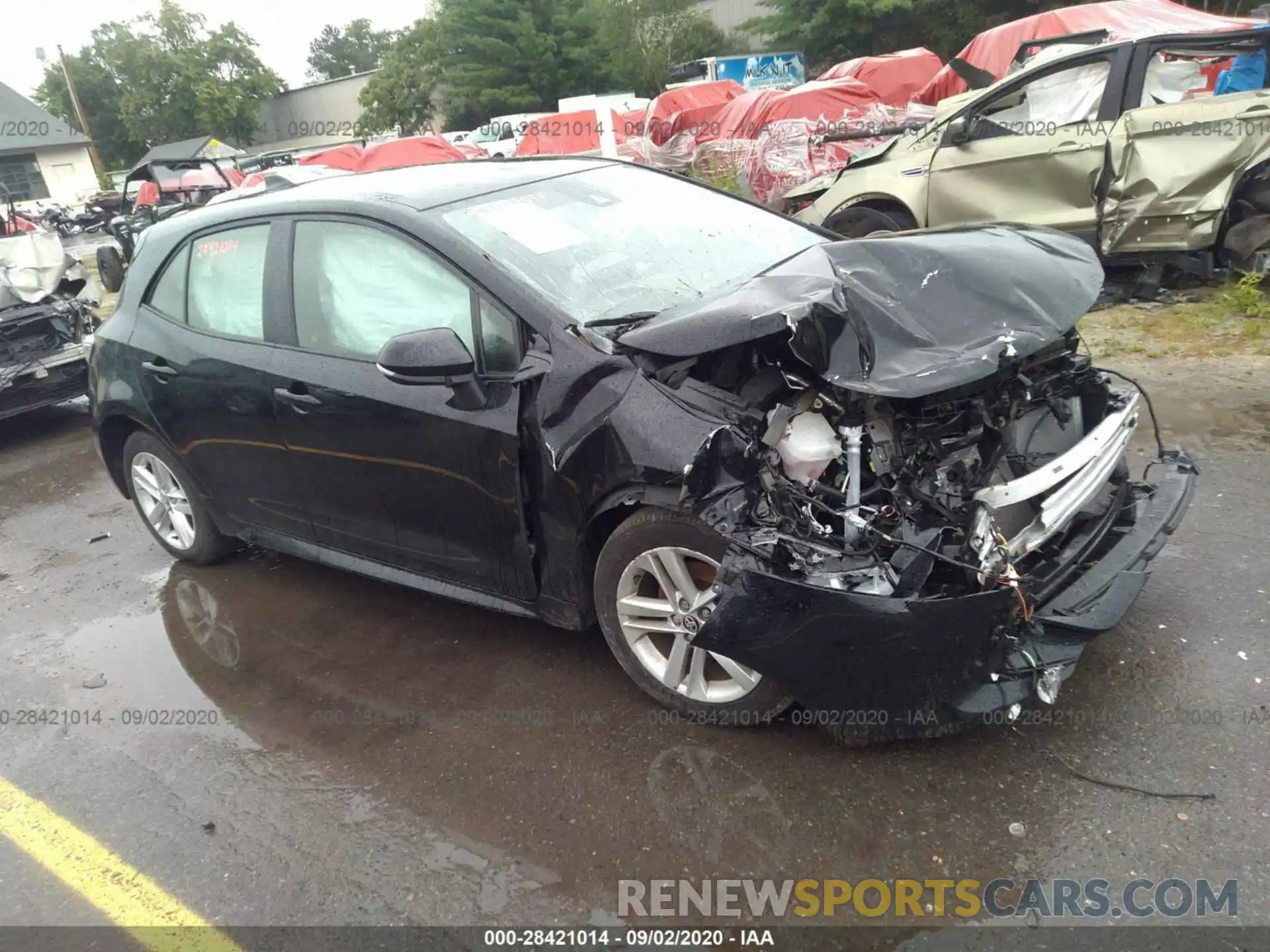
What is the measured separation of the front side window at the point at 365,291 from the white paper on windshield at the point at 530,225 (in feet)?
0.99

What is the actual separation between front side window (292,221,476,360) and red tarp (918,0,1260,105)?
912 cm

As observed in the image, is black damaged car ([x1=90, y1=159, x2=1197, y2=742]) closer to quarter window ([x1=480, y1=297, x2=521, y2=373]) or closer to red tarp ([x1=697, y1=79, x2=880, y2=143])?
quarter window ([x1=480, y1=297, x2=521, y2=373])

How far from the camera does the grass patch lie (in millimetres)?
5789

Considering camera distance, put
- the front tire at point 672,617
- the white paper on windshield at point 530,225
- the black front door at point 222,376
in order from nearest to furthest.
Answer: the front tire at point 672,617
the white paper on windshield at point 530,225
the black front door at point 222,376

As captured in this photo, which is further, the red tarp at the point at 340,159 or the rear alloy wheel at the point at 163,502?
the red tarp at the point at 340,159

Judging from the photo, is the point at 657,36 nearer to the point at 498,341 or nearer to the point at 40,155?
the point at 40,155

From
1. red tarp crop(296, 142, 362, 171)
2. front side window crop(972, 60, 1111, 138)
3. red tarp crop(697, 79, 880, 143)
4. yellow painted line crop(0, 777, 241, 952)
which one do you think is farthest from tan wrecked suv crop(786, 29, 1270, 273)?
red tarp crop(296, 142, 362, 171)

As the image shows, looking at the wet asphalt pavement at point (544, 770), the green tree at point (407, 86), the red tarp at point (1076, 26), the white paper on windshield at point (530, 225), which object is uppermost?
the green tree at point (407, 86)

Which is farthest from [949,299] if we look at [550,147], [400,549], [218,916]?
[550,147]

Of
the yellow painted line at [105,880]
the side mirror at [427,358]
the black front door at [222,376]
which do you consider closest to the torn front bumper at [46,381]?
the black front door at [222,376]

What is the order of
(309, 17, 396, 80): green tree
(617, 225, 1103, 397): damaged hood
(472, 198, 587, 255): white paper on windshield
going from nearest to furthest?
(617, 225, 1103, 397): damaged hood → (472, 198, 587, 255): white paper on windshield → (309, 17, 396, 80): green tree

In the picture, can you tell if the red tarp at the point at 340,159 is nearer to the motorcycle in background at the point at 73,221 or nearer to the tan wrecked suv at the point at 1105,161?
the motorcycle in background at the point at 73,221

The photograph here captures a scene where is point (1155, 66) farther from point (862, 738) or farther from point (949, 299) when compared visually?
point (862, 738)

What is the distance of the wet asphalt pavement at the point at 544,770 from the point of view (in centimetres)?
243
